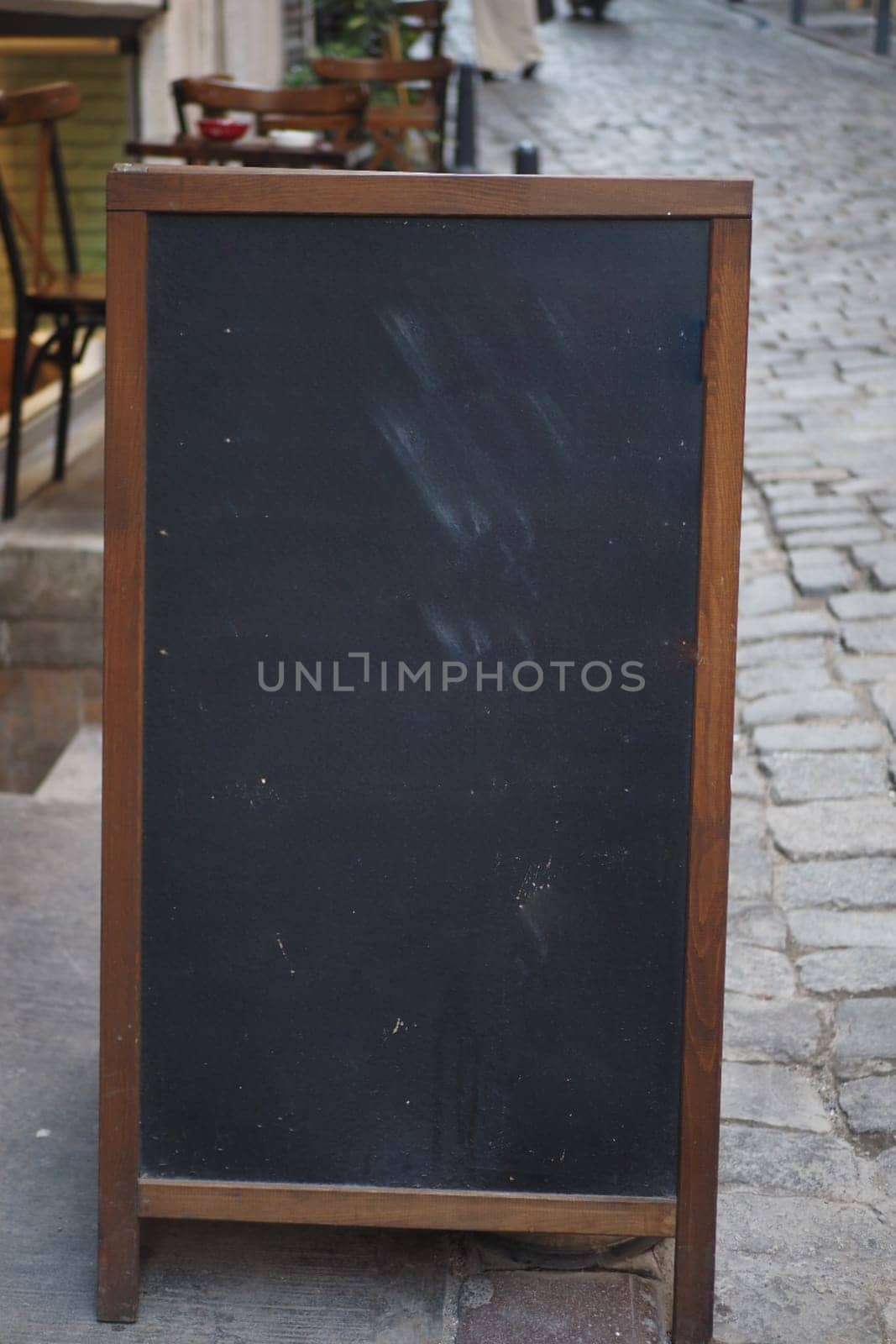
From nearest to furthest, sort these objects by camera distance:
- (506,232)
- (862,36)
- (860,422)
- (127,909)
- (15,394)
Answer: (506,232), (127,909), (15,394), (860,422), (862,36)

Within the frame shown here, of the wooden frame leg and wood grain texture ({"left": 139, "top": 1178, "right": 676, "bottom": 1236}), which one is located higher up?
wood grain texture ({"left": 139, "top": 1178, "right": 676, "bottom": 1236})

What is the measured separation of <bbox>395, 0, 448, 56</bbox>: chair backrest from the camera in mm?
11844

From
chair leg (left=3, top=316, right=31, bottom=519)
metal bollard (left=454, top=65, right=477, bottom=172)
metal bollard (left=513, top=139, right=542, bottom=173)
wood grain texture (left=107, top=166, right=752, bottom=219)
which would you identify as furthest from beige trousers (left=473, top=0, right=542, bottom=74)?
wood grain texture (left=107, top=166, right=752, bottom=219)

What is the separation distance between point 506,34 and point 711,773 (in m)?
15.7

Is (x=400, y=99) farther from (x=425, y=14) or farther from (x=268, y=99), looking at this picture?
(x=268, y=99)

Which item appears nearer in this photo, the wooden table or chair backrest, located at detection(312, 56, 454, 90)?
the wooden table

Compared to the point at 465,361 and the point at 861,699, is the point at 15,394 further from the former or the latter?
the point at 465,361

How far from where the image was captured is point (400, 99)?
38.1 feet

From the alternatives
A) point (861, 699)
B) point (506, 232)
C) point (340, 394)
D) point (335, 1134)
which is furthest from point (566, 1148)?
point (861, 699)

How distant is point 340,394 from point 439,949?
676 millimetres

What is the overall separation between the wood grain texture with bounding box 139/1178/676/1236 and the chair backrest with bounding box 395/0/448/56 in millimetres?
10977

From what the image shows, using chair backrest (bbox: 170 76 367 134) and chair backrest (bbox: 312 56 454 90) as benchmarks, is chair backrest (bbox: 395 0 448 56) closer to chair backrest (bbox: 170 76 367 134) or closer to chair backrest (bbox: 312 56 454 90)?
chair backrest (bbox: 312 56 454 90)

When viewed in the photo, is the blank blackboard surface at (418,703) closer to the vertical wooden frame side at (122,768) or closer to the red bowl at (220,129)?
the vertical wooden frame side at (122,768)

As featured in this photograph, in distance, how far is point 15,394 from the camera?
543 centimetres
